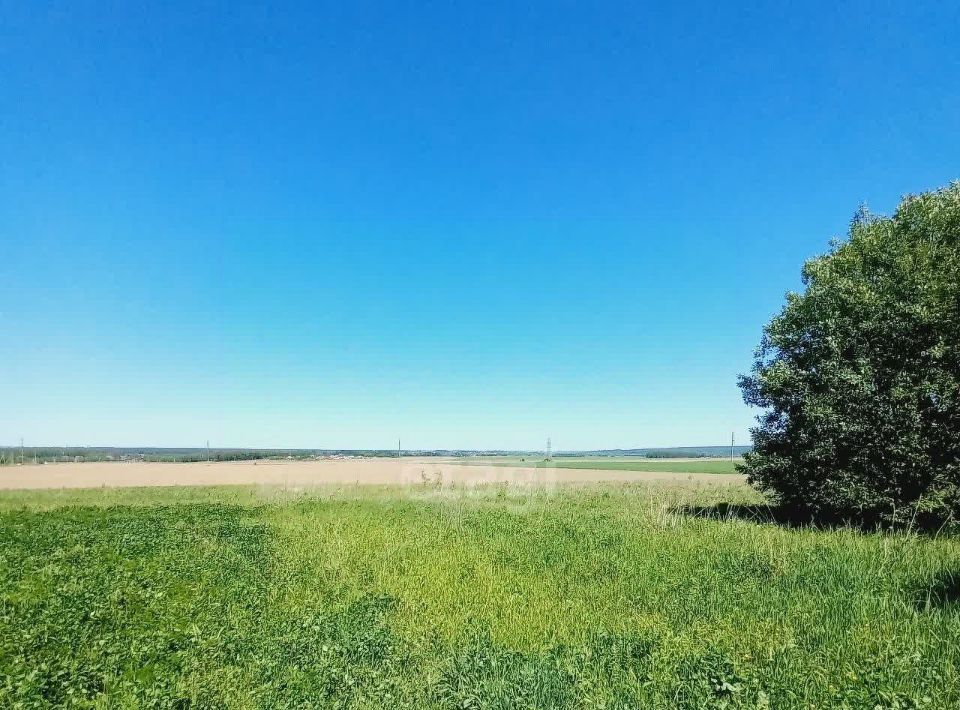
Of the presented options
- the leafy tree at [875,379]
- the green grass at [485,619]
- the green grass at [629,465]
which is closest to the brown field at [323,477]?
the green grass at [629,465]

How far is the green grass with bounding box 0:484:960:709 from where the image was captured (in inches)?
256

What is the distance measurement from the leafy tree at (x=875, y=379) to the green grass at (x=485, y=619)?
2584 millimetres

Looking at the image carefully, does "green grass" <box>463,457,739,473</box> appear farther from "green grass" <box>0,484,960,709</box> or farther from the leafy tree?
"green grass" <box>0,484,960,709</box>

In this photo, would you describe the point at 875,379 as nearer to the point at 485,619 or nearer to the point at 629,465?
the point at 485,619

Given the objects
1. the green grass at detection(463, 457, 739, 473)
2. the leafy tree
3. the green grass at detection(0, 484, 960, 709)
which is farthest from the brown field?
the leafy tree

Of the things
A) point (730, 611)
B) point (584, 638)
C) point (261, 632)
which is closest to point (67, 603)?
point (261, 632)

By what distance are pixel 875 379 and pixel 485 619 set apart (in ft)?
51.0

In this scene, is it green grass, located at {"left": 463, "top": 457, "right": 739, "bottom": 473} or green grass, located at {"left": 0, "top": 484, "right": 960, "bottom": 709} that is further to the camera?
green grass, located at {"left": 463, "top": 457, "right": 739, "bottom": 473}

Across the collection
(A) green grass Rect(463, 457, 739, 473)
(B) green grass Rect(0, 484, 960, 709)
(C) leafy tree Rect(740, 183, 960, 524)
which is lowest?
(A) green grass Rect(463, 457, 739, 473)

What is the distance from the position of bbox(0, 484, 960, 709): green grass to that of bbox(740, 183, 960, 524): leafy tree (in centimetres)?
258

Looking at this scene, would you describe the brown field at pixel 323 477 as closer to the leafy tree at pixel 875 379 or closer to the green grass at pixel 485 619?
the green grass at pixel 485 619

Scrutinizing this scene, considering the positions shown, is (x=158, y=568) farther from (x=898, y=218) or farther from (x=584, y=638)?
(x=898, y=218)

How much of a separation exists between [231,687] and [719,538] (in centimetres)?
1363

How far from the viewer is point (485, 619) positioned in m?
9.30
